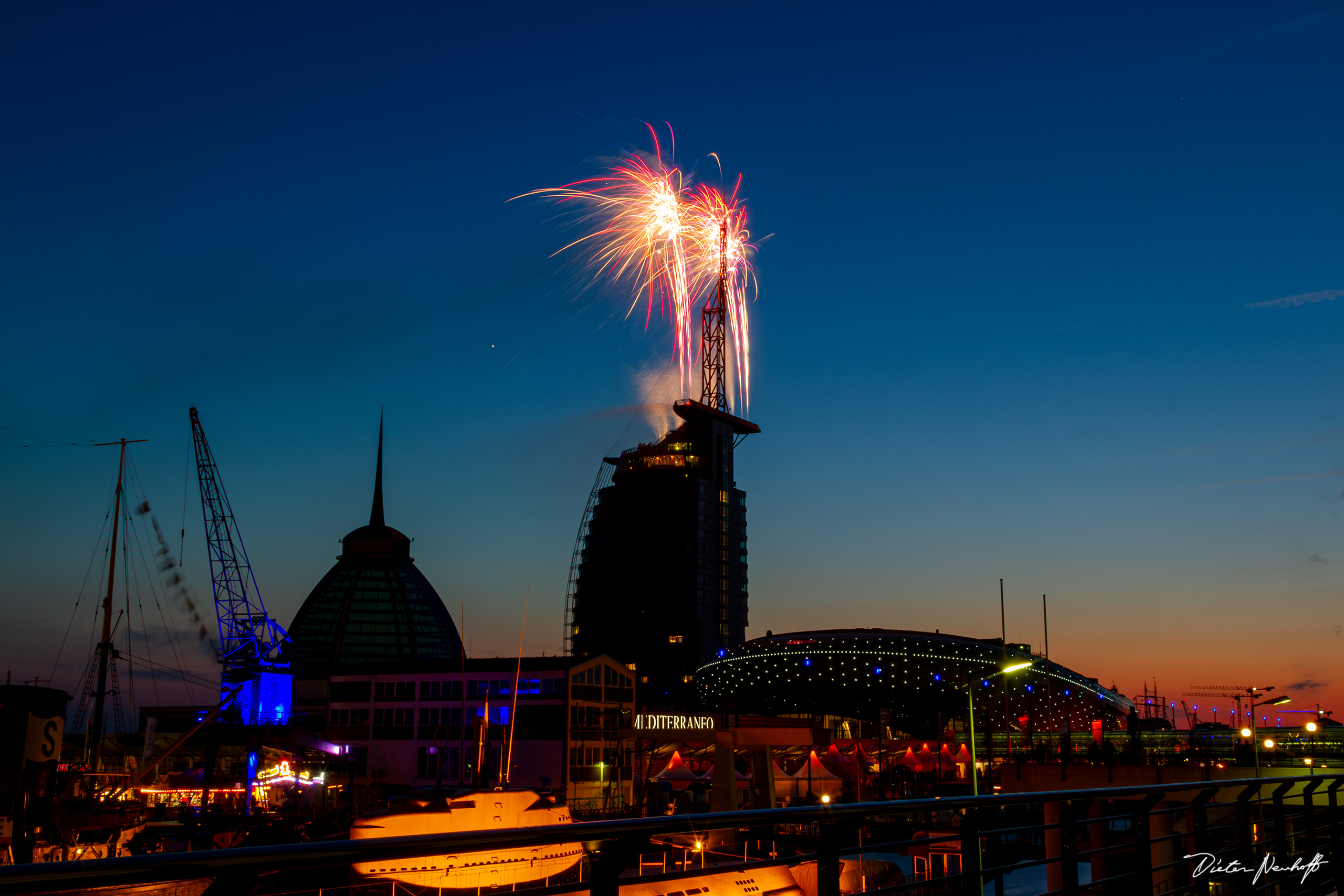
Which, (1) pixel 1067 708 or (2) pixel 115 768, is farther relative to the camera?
(1) pixel 1067 708

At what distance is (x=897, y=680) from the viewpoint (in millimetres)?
148000

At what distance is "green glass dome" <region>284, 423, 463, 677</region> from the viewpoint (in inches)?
6969

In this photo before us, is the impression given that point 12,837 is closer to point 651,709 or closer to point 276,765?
point 276,765

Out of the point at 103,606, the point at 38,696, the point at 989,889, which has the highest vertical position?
the point at 103,606

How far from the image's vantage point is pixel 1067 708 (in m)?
148

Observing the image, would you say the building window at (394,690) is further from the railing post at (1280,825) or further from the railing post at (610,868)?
the railing post at (610,868)

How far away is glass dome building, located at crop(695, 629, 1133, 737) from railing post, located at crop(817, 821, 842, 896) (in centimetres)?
12701

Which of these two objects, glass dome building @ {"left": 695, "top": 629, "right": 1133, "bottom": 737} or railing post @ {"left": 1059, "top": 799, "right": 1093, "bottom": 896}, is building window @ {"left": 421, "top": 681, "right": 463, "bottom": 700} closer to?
glass dome building @ {"left": 695, "top": 629, "right": 1133, "bottom": 737}

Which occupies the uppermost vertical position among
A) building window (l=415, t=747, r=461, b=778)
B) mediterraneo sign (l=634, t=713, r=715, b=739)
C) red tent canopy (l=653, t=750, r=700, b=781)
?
mediterraneo sign (l=634, t=713, r=715, b=739)

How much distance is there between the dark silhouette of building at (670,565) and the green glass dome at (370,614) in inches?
1155

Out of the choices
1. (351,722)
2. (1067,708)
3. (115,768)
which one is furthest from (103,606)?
(1067,708)

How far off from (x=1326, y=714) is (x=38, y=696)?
301 ft

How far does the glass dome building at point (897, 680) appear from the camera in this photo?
136 meters
